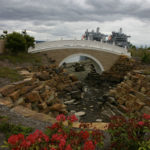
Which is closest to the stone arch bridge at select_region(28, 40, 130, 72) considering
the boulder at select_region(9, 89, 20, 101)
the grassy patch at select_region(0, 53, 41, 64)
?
the grassy patch at select_region(0, 53, 41, 64)

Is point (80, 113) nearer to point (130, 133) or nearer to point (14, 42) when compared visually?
point (130, 133)

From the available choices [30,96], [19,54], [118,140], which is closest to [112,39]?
[19,54]

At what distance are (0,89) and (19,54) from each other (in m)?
7.75

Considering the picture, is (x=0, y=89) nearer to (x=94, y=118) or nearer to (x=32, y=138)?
(x=32, y=138)

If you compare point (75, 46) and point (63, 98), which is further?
point (75, 46)

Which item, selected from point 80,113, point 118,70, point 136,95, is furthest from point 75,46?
point 80,113

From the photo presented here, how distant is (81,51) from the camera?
18.7m

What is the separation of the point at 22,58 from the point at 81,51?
7831mm

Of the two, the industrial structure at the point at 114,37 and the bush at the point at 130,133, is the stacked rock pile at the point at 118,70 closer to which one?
the bush at the point at 130,133

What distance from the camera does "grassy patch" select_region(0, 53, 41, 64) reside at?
1188 cm

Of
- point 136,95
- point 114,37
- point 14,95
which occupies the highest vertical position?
point 114,37

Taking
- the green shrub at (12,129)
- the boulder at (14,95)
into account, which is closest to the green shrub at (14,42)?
the boulder at (14,95)

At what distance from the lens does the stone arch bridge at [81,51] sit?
16.8 m

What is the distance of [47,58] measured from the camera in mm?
16484
